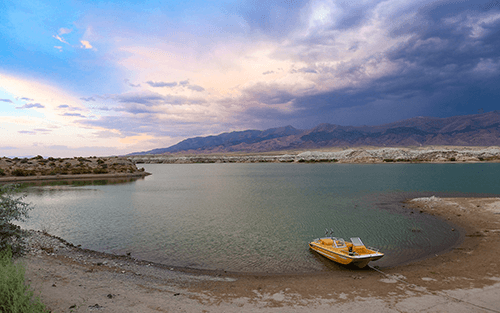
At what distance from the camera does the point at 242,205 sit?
1486 inches

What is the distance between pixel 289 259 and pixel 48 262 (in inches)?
599

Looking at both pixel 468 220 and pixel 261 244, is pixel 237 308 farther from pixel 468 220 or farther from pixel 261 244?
pixel 468 220

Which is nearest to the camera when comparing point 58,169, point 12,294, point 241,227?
point 12,294

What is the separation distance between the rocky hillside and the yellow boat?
3333 inches

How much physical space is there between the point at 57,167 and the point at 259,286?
94.3 meters

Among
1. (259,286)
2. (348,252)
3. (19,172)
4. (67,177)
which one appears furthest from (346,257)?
(19,172)

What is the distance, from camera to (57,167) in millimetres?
83812


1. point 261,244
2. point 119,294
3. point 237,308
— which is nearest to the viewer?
point 237,308

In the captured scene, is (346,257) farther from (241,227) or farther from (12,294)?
(12,294)

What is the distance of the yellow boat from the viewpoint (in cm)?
1591

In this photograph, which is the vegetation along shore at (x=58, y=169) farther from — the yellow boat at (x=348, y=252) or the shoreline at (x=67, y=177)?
the yellow boat at (x=348, y=252)

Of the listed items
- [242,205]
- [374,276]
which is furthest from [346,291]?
[242,205]

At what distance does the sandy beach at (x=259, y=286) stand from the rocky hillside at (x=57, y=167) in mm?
74605

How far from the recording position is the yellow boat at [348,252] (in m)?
15.9
